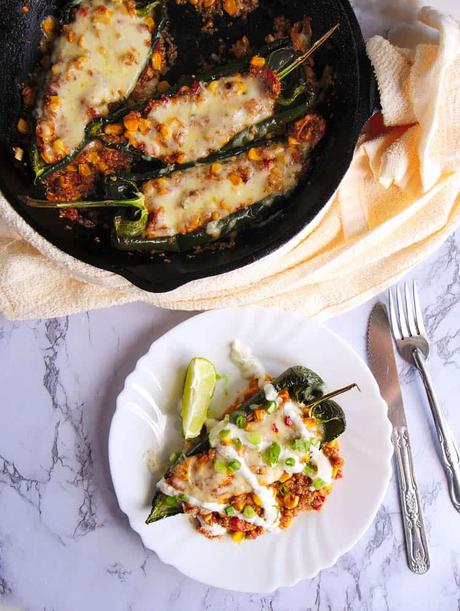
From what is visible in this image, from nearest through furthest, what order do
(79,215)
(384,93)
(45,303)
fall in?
(384,93), (79,215), (45,303)

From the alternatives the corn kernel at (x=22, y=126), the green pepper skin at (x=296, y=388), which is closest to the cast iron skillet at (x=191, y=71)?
the corn kernel at (x=22, y=126)

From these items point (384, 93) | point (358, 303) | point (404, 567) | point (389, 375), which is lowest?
point (404, 567)

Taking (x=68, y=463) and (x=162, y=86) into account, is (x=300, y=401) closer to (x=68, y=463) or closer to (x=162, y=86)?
(x=68, y=463)

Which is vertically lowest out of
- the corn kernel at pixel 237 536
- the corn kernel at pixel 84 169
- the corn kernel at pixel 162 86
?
the corn kernel at pixel 237 536

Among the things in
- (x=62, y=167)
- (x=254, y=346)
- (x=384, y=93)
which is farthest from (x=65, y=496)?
(x=384, y=93)

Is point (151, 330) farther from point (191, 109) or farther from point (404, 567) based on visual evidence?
point (404, 567)

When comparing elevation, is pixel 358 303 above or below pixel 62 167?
below

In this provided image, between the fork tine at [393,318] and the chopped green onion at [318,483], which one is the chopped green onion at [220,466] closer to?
the chopped green onion at [318,483]

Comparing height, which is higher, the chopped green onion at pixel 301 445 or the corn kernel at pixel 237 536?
the chopped green onion at pixel 301 445
